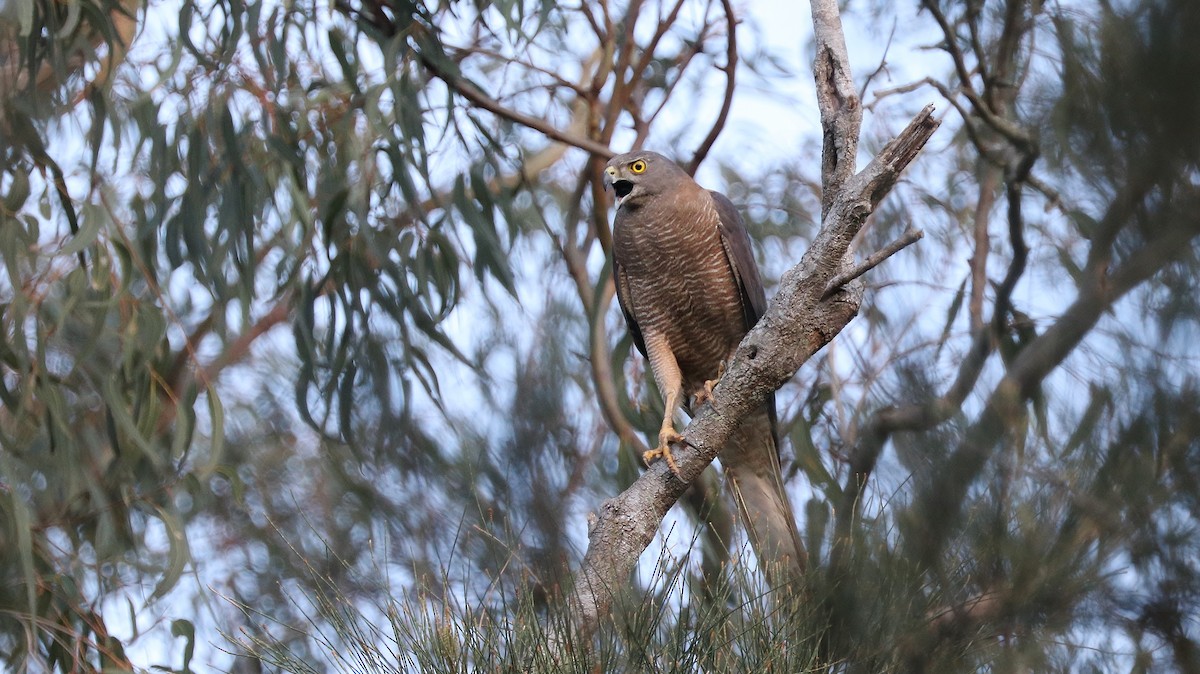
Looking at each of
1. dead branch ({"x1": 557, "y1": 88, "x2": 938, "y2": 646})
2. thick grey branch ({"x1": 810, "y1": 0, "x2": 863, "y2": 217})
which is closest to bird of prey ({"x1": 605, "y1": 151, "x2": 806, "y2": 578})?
dead branch ({"x1": 557, "y1": 88, "x2": 938, "y2": 646})

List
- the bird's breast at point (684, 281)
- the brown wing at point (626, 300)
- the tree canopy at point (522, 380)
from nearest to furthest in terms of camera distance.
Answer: the tree canopy at point (522, 380) < the bird's breast at point (684, 281) < the brown wing at point (626, 300)

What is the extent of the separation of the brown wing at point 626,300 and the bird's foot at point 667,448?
0.83m

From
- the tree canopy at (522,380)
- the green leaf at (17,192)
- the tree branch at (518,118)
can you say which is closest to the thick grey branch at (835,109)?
the tree canopy at (522,380)

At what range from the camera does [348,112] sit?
412cm

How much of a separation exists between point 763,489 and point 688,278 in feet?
2.21

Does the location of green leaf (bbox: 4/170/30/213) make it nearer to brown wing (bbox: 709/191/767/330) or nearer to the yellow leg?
the yellow leg

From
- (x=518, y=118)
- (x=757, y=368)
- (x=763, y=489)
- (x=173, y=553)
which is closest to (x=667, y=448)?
(x=757, y=368)

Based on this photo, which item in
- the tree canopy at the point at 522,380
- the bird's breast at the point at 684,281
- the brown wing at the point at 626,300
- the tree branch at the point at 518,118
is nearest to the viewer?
the tree canopy at the point at 522,380

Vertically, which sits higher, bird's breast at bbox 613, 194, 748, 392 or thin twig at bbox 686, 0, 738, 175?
thin twig at bbox 686, 0, 738, 175

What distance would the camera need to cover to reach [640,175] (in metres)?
3.72

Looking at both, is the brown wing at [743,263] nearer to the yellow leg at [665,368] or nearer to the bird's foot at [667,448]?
the yellow leg at [665,368]

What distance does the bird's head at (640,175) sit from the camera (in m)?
3.70

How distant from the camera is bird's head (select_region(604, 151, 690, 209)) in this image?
370 centimetres

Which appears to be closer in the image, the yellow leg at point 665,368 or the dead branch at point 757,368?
the dead branch at point 757,368
